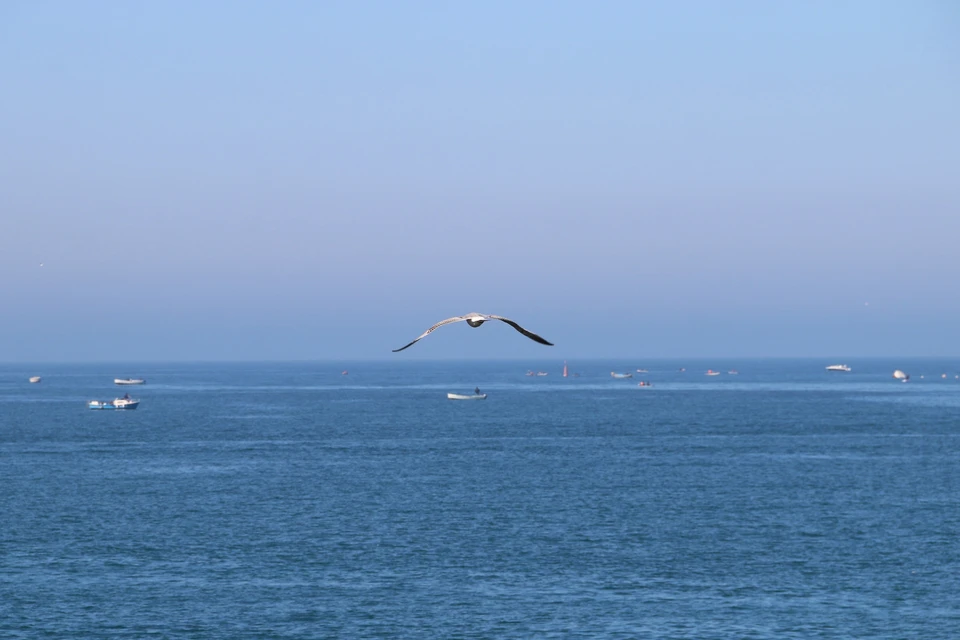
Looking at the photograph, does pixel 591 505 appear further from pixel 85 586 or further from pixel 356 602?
pixel 85 586

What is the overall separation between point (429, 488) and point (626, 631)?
6091cm

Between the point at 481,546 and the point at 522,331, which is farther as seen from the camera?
the point at 481,546

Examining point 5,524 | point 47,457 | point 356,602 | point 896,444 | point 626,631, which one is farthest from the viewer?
point 896,444

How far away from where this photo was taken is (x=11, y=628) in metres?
71.5

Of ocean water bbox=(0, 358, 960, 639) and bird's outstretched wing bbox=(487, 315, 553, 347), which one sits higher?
bird's outstretched wing bbox=(487, 315, 553, 347)

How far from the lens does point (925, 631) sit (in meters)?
70.9

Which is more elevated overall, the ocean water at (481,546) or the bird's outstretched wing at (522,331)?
the bird's outstretched wing at (522,331)

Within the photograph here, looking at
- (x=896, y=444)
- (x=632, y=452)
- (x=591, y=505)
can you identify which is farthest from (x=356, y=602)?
(x=896, y=444)

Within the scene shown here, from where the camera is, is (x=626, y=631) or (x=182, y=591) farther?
(x=182, y=591)

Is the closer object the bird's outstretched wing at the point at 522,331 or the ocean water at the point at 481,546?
the bird's outstretched wing at the point at 522,331

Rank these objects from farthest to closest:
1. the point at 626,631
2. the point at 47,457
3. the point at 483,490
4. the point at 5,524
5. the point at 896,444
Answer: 1. the point at 896,444
2. the point at 47,457
3. the point at 483,490
4. the point at 5,524
5. the point at 626,631

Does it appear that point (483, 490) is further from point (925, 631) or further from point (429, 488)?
point (925, 631)

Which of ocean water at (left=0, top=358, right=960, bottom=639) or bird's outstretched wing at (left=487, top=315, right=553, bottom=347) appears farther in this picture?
ocean water at (left=0, top=358, right=960, bottom=639)

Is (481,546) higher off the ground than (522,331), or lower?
lower
